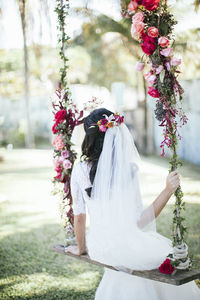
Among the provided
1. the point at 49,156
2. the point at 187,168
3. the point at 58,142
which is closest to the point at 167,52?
the point at 58,142

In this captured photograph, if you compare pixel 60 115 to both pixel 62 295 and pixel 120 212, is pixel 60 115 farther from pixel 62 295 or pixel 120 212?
pixel 62 295

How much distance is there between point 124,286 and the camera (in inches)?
111

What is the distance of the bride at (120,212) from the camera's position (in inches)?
106

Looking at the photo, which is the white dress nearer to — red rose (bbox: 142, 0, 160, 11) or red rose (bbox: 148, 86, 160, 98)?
red rose (bbox: 148, 86, 160, 98)

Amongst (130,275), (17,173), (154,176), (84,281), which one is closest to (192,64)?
(154,176)

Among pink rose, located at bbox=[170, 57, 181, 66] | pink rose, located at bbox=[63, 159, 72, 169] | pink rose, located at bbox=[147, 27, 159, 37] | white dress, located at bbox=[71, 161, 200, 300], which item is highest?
pink rose, located at bbox=[147, 27, 159, 37]

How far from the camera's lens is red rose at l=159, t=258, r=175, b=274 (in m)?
2.60

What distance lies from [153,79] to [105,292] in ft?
5.23

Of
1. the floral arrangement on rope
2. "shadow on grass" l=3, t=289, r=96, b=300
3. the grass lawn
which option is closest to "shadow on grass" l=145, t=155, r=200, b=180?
the grass lawn

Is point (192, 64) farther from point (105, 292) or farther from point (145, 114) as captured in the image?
point (105, 292)

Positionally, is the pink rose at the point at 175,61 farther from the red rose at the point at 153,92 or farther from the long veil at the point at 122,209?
the long veil at the point at 122,209

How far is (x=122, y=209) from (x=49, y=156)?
12583 mm

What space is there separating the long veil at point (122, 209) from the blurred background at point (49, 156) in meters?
0.37

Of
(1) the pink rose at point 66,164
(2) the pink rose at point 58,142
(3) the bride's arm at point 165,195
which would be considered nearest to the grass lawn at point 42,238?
(3) the bride's arm at point 165,195
